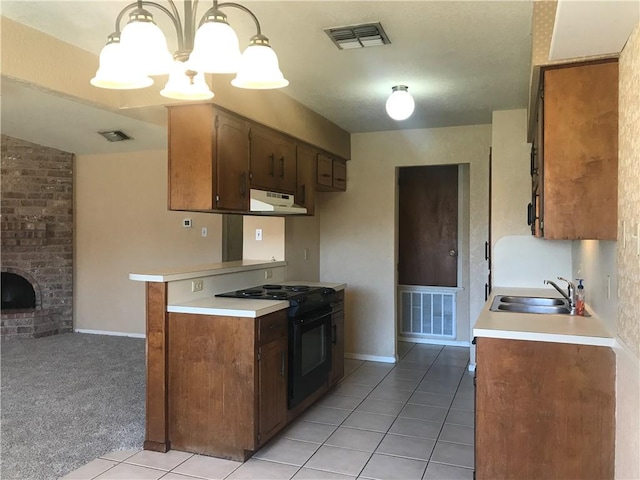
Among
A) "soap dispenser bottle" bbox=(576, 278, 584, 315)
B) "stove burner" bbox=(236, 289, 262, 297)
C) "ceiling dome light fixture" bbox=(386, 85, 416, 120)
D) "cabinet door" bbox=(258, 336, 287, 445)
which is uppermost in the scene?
"ceiling dome light fixture" bbox=(386, 85, 416, 120)

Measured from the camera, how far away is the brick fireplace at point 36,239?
601 centimetres

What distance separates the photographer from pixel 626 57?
1874mm

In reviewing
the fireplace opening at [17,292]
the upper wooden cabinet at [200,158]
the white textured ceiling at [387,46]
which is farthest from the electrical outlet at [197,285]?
the fireplace opening at [17,292]

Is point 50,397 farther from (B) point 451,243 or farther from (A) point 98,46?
(B) point 451,243

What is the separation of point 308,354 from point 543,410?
1.75 meters

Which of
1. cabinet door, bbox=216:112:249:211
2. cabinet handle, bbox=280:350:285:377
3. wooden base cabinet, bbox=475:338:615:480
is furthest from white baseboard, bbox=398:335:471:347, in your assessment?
wooden base cabinet, bbox=475:338:615:480

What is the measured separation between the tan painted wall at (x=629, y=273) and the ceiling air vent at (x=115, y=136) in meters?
5.04

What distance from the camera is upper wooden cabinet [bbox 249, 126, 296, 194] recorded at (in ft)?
11.6

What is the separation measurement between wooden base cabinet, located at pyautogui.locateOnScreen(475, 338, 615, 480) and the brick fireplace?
18.7 ft

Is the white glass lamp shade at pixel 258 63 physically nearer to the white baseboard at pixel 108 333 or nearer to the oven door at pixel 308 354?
the oven door at pixel 308 354

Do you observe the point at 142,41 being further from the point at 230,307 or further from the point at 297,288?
the point at 297,288

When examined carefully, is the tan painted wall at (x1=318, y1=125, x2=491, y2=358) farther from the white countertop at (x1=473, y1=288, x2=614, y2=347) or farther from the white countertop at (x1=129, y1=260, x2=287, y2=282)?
the white countertop at (x1=473, y1=288, x2=614, y2=347)

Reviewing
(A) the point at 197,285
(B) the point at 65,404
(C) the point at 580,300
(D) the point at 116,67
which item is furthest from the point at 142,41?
(B) the point at 65,404

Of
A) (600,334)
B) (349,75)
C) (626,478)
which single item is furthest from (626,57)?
(349,75)
